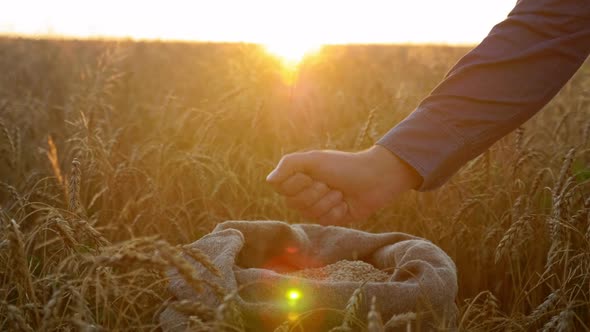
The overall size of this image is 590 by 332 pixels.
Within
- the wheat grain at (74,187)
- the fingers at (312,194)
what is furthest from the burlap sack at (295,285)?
the wheat grain at (74,187)

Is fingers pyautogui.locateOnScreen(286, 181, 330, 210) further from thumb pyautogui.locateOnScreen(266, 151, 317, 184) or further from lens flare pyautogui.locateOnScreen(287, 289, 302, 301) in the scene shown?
lens flare pyautogui.locateOnScreen(287, 289, 302, 301)

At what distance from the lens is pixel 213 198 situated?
9.30ft

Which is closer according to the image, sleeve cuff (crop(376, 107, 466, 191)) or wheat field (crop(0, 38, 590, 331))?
wheat field (crop(0, 38, 590, 331))

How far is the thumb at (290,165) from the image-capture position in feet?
6.51

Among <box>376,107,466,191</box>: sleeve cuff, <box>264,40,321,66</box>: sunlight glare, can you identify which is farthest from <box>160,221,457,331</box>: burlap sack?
<box>264,40,321,66</box>: sunlight glare

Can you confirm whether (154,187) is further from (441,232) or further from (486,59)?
(486,59)

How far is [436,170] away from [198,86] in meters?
5.26

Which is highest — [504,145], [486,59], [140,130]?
[486,59]

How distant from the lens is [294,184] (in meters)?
2.01

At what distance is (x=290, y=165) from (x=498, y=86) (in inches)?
25.8

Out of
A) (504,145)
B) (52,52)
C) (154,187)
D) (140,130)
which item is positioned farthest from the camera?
(52,52)

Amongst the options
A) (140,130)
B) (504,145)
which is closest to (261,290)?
(504,145)

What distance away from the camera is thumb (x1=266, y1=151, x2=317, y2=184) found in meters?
1.98

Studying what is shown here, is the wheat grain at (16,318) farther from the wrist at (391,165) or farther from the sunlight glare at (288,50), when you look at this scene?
the sunlight glare at (288,50)
